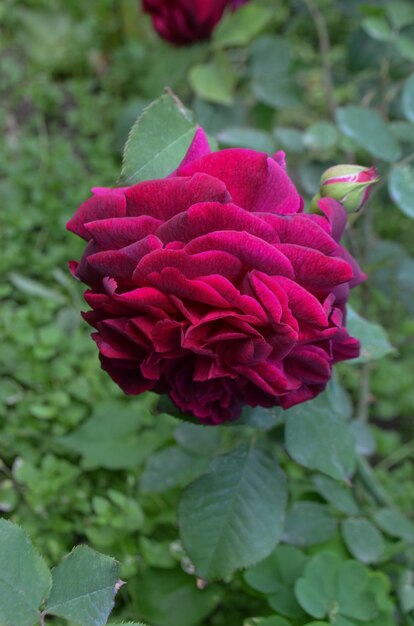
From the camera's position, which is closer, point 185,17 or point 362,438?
point 362,438

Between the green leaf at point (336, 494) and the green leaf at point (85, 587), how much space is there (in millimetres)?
489

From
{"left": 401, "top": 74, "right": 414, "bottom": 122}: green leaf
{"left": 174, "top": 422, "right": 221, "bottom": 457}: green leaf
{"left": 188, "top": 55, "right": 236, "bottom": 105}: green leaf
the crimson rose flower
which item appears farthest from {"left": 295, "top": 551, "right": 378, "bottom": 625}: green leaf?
{"left": 188, "top": 55, "right": 236, "bottom": 105}: green leaf

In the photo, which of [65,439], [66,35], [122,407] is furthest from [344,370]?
[66,35]

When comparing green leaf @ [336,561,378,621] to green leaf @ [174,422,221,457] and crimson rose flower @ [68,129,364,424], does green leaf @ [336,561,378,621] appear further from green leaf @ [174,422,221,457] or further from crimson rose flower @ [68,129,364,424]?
crimson rose flower @ [68,129,364,424]

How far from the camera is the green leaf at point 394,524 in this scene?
1.05 m

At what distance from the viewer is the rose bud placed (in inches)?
26.8

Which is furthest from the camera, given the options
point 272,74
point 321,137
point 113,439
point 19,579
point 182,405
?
point 272,74

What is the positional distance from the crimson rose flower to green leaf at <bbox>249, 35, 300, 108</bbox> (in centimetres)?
100

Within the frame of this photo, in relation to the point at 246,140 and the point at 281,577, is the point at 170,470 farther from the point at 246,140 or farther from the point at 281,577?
the point at 246,140

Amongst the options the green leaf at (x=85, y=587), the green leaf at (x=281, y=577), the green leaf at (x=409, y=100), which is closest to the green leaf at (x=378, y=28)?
the green leaf at (x=409, y=100)

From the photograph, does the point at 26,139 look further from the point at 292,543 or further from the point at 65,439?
the point at 292,543

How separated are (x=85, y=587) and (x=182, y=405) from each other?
17cm

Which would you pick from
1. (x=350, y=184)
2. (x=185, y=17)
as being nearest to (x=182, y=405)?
(x=350, y=184)

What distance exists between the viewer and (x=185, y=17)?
1503mm
